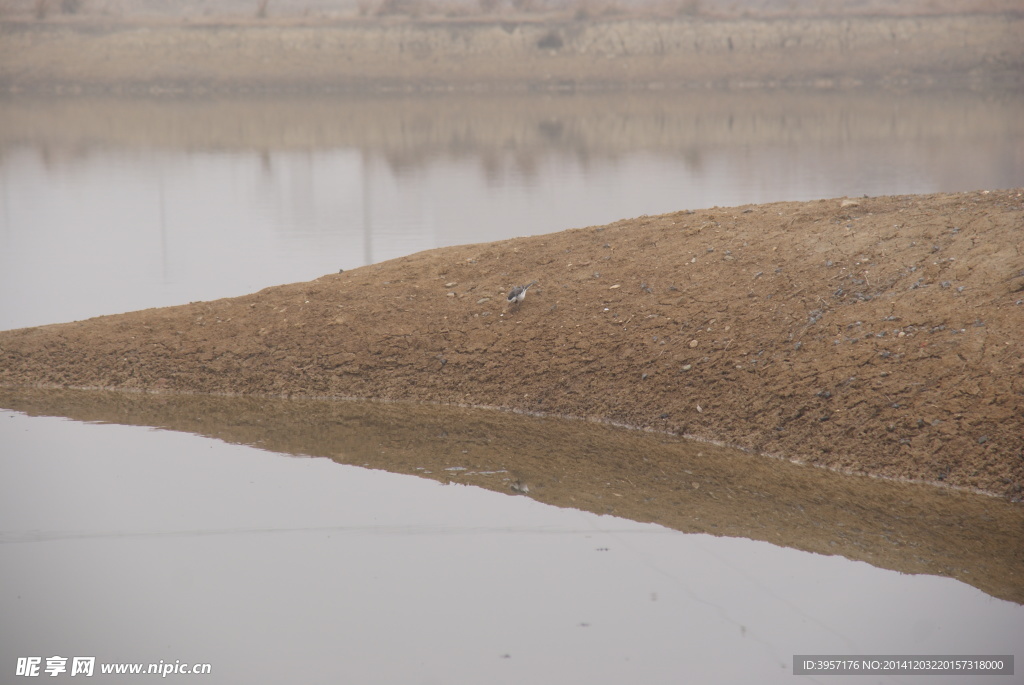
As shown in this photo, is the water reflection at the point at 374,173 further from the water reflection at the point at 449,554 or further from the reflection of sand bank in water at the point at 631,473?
the water reflection at the point at 449,554

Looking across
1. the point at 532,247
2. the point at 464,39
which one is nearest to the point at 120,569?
the point at 532,247

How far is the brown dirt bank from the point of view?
732 centimetres

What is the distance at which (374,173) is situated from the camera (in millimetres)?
24453

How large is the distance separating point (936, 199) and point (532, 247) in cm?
363

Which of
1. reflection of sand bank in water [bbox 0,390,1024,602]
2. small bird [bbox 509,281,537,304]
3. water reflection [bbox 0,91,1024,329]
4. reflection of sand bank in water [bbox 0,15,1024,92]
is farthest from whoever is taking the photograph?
reflection of sand bank in water [bbox 0,15,1024,92]

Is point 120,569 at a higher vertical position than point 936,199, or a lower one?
lower

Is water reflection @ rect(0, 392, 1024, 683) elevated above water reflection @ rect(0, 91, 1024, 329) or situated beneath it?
elevated above

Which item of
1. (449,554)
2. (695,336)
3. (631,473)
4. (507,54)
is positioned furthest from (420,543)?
(507,54)

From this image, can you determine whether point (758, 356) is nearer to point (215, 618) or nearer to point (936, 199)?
point (936, 199)

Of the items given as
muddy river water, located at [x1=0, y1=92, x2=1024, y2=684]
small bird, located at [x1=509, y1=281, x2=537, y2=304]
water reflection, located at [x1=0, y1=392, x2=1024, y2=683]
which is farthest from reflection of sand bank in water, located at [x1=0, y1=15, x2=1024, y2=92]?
water reflection, located at [x1=0, y1=392, x2=1024, y2=683]

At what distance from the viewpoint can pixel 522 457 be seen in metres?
7.63

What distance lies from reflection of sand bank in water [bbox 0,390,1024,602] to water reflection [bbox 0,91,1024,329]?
3.77 m

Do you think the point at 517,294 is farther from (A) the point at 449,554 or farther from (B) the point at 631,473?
(A) the point at 449,554

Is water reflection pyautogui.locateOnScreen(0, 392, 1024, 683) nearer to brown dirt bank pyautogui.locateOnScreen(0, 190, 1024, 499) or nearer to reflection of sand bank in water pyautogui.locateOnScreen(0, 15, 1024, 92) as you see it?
brown dirt bank pyautogui.locateOnScreen(0, 190, 1024, 499)
